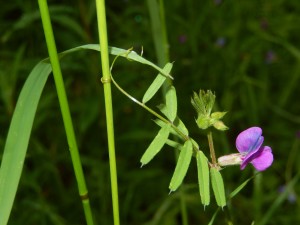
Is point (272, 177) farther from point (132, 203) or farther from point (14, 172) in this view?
point (14, 172)

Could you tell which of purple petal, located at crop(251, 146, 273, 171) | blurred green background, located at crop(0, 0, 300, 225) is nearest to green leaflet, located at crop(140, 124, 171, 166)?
purple petal, located at crop(251, 146, 273, 171)

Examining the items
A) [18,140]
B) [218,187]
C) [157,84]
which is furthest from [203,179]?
[18,140]

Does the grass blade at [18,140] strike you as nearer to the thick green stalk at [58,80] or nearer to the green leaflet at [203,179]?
the thick green stalk at [58,80]

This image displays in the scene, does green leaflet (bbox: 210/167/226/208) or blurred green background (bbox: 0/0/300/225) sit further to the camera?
blurred green background (bbox: 0/0/300/225)

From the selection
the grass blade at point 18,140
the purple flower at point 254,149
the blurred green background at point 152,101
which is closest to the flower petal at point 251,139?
the purple flower at point 254,149

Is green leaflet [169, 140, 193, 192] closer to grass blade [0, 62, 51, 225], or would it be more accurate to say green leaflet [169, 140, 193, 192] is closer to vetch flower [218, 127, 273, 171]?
vetch flower [218, 127, 273, 171]

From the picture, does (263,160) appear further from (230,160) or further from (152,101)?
(152,101)

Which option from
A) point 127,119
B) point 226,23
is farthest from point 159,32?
point 226,23

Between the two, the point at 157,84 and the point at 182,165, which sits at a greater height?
the point at 157,84
